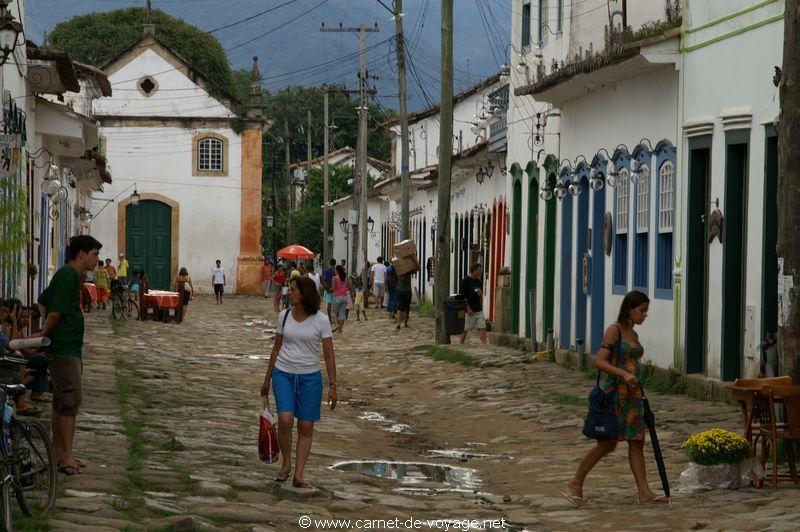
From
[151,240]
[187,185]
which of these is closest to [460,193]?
Result: [187,185]

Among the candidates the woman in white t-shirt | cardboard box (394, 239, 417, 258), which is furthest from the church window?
the woman in white t-shirt

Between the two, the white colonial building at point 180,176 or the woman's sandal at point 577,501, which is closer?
the woman's sandal at point 577,501

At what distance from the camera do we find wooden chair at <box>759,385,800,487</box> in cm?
1012

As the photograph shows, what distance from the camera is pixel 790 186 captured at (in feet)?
35.2

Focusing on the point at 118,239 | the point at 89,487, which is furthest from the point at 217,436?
the point at 118,239

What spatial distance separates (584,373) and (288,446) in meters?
9.45

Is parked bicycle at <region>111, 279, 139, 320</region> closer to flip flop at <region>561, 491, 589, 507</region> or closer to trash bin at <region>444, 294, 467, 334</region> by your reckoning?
trash bin at <region>444, 294, 467, 334</region>

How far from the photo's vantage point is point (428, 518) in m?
9.67

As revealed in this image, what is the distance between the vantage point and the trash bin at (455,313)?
25125 mm

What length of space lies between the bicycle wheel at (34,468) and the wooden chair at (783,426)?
4.74 m

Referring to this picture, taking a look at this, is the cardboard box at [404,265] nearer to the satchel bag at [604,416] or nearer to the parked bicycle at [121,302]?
the parked bicycle at [121,302]

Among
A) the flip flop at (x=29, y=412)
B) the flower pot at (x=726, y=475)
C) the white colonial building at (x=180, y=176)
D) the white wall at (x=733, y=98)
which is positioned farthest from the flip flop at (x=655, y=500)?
the white colonial building at (x=180, y=176)

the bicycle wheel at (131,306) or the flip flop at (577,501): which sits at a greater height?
the bicycle wheel at (131,306)

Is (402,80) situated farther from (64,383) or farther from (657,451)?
(657,451)
